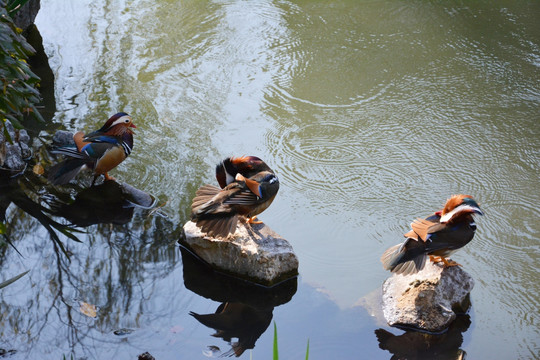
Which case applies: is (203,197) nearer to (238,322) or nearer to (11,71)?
(238,322)

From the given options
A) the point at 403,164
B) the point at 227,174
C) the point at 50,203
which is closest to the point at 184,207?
the point at 227,174

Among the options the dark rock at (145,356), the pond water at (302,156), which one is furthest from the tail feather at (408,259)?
the dark rock at (145,356)

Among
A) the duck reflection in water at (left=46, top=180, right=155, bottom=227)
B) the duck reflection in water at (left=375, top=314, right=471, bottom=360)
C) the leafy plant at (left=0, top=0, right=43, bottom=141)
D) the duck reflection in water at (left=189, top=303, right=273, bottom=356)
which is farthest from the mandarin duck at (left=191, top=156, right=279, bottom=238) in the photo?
the leafy plant at (left=0, top=0, right=43, bottom=141)

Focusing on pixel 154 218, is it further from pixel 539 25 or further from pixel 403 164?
pixel 539 25

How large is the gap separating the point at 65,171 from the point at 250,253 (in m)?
1.59

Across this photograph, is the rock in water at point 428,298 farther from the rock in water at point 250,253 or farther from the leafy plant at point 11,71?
the leafy plant at point 11,71

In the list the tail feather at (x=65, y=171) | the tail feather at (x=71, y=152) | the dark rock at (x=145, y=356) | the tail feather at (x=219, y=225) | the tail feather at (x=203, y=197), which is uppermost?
the tail feather at (x=71, y=152)

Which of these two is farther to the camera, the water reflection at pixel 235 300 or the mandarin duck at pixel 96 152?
the mandarin duck at pixel 96 152

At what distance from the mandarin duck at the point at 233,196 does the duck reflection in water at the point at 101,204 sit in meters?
0.71

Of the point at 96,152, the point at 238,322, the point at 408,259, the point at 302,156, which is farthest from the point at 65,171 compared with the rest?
the point at 408,259

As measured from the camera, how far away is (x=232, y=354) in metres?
3.32

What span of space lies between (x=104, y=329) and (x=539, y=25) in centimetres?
626

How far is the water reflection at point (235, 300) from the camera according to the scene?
3.49 meters

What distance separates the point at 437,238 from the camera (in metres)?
3.62
